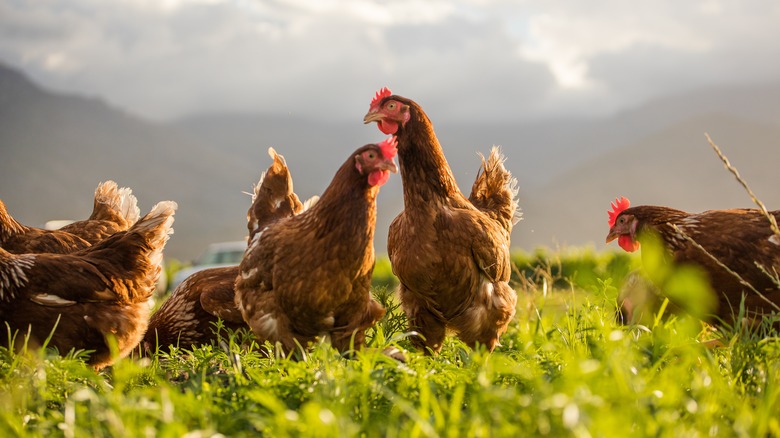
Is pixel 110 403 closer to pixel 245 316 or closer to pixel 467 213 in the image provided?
pixel 245 316

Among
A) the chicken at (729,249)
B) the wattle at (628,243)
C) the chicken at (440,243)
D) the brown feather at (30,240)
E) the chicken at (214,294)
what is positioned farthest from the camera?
the brown feather at (30,240)

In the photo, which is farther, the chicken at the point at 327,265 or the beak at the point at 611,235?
the beak at the point at 611,235

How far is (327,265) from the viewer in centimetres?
368

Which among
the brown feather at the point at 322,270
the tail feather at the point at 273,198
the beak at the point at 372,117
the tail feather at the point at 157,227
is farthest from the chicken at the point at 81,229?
the beak at the point at 372,117

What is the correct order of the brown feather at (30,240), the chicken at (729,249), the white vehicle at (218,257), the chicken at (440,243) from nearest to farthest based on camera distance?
the chicken at (440,243) → the chicken at (729,249) → the brown feather at (30,240) → the white vehicle at (218,257)

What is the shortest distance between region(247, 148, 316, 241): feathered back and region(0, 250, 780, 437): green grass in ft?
4.89

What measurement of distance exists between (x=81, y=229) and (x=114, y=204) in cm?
51

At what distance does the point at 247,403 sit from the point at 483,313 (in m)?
1.98

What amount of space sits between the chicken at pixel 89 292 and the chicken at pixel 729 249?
3674mm

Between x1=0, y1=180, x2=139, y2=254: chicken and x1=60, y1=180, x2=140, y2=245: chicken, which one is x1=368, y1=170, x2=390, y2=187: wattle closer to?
x1=0, y1=180, x2=139, y2=254: chicken

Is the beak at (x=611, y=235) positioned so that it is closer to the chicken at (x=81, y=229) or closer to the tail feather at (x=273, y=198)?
the tail feather at (x=273, y=198)

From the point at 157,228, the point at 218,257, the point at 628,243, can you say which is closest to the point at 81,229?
the point at 157,228

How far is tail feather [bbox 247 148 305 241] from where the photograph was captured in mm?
4777

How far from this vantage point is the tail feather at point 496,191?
5.29 meters
